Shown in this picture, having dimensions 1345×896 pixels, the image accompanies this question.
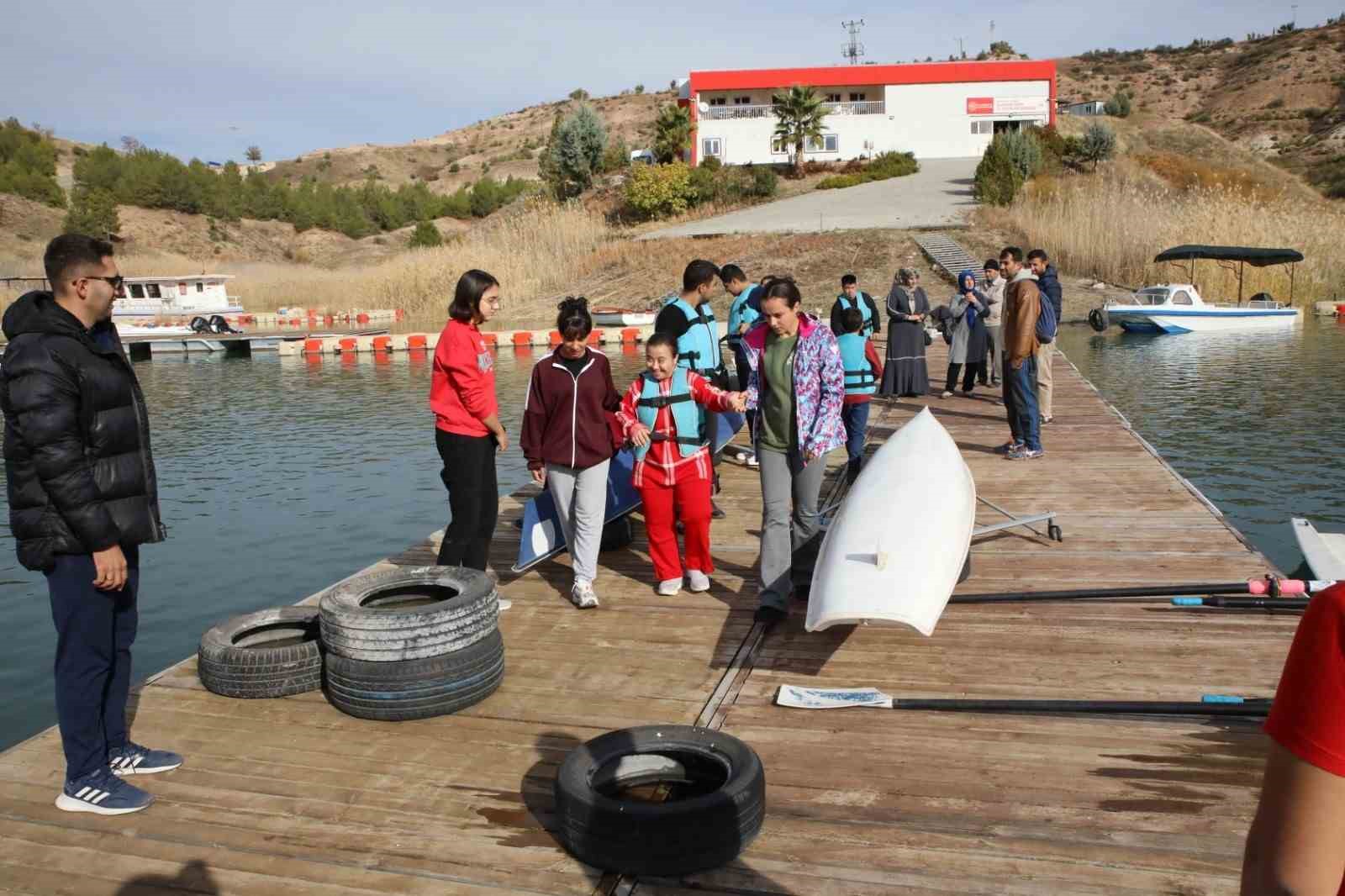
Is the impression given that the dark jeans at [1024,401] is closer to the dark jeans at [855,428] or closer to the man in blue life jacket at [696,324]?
the dark jeans at [855,428]

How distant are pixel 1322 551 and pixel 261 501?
12540 mm

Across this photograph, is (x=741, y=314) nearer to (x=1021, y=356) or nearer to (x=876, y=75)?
(x=1021, y=356)

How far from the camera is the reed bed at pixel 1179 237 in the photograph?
34.2 meters

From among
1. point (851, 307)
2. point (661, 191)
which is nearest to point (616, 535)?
point (851, 307)

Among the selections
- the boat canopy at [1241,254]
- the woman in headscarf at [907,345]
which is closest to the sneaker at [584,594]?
the woman in headscarf at [907,345]

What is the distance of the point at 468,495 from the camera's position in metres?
6.29

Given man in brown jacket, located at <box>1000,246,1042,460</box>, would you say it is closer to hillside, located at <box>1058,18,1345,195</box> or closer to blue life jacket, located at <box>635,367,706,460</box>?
blue life jacket, located at <box>635,367,706,460</box>

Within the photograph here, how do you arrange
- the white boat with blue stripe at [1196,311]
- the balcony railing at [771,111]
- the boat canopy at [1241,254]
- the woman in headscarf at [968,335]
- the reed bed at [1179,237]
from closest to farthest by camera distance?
the woman in headscarf at [968,335]
the boat canopy at [1241,254]
the white boat with blue stripe at [1196,311]
the reed bed at [1179,237]
the balcony railing at [771,111]

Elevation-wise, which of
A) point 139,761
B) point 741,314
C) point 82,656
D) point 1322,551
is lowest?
point 1322,551

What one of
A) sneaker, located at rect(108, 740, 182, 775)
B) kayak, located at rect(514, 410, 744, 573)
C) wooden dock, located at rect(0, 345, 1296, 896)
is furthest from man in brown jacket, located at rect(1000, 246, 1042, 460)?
sneaker, located at rect(108, 740, 182, 775)

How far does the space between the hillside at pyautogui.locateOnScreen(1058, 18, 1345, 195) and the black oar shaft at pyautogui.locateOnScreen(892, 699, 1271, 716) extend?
74.0 metres

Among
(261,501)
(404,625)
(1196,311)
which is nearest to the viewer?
(404,625)

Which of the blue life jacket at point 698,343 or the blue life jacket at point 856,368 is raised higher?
the blue life jacket at point 698,343

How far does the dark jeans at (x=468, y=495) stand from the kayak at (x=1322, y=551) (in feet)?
19.3
